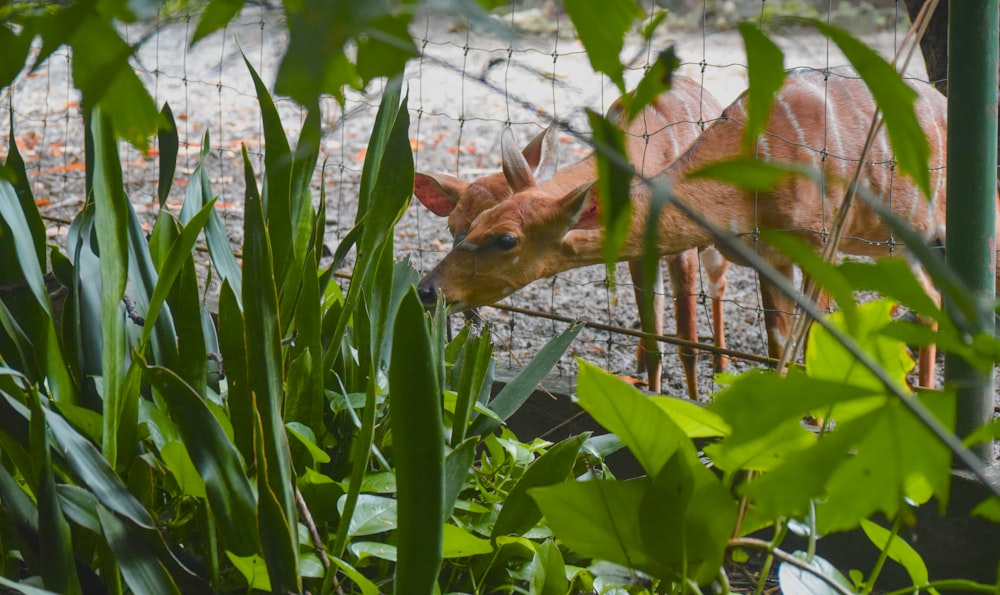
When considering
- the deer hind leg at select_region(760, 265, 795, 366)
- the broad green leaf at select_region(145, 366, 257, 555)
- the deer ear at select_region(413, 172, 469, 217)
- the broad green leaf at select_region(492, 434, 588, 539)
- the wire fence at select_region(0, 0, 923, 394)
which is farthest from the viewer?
the wire fence at select_region(0, 0, 923, 394)

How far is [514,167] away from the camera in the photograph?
2895 millimetres

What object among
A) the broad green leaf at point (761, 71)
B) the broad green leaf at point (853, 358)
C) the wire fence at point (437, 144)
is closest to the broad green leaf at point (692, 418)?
the broad green leaf at point (853, 358)

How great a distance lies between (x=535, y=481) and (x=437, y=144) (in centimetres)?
502

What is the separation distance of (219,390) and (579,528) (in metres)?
0.86

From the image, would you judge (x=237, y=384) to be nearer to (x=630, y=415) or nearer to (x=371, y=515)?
(x=371, y=515)

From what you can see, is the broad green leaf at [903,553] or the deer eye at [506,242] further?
the deer eye at [506,242]

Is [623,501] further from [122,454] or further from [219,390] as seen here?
[219,390]

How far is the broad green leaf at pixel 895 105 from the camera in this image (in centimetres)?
44

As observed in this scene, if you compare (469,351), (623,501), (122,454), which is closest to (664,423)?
(623,501)

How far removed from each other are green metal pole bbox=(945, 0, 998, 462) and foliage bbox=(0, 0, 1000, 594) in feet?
1.44

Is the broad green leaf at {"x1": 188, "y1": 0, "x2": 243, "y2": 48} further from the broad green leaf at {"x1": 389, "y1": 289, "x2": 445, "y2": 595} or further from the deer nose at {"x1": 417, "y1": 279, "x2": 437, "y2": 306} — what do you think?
the deer nose at {"x1": 417, "y1": 279, "x2": 437, "y2": 306}

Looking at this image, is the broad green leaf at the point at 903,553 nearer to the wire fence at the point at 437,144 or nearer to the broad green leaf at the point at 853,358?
the broad green leaf at the point at 853,358

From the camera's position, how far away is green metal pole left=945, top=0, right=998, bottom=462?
1.47 meters

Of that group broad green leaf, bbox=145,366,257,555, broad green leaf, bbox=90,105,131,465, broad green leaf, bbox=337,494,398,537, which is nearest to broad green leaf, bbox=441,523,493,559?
broad green leaf, bbox=337,494,398,537
